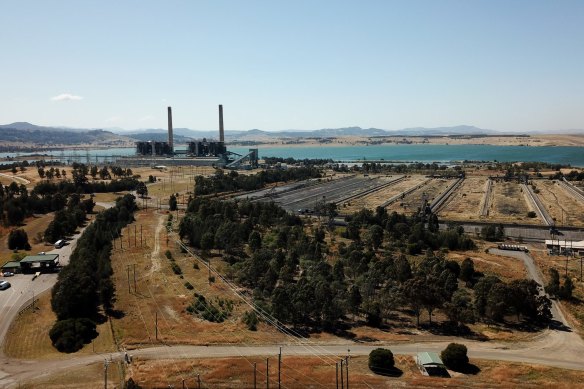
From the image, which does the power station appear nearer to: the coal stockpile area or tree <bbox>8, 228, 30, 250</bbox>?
the coal stockpile area

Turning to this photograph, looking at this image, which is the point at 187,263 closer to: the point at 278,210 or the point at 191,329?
the point at 191,329

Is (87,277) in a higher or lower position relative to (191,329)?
higher

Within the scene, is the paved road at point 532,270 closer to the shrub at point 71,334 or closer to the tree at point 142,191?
the shrub at point 71,334

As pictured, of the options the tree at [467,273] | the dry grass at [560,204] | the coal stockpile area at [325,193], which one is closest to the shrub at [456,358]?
the tree at [467,273]

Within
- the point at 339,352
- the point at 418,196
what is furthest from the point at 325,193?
the point at 339,352

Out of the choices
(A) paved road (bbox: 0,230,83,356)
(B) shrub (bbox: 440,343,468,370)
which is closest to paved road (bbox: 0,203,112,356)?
(A) paved road (bbox: 0,230,83,356)

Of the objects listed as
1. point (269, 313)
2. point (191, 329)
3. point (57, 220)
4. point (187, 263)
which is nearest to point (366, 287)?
point (269, 313)
